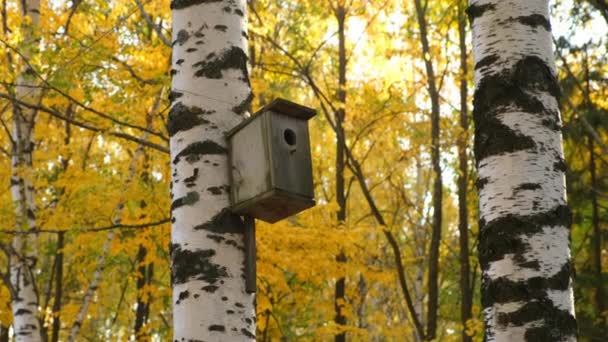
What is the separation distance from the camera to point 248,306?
8.12 ft

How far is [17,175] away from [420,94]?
23.9 feet

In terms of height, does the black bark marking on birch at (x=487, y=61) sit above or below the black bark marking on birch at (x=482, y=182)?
above

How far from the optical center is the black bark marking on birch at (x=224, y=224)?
8.20 feet

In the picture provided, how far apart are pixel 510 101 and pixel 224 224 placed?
111 cm

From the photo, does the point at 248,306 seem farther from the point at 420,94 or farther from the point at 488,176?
the point at 420,94

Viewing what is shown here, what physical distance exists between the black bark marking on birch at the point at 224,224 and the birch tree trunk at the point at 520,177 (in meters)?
0.85

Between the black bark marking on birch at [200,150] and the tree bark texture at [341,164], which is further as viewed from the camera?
the tree bark texture at [341,164]

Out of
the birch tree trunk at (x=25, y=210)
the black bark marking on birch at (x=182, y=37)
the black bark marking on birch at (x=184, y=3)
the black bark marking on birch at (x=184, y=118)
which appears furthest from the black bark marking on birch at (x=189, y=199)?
the birch tree trunk at (x=25, y=210)

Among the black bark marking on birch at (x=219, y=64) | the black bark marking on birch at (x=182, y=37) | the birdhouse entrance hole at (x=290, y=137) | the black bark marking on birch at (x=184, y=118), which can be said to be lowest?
the birdhouse entrance hole at (x=290, y=137)

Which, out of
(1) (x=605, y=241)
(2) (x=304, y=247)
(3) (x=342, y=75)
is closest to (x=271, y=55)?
(3) (x=342, y=75)

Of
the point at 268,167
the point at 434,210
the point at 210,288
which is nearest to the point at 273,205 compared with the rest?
the point at 268,167

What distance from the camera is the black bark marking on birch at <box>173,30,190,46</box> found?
2744 mm

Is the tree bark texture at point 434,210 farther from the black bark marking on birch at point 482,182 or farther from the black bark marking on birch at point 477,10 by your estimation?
the black bark marking on birch at point 482,182

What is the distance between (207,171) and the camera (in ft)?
8.45
